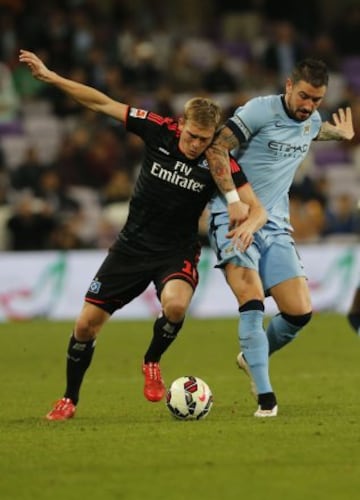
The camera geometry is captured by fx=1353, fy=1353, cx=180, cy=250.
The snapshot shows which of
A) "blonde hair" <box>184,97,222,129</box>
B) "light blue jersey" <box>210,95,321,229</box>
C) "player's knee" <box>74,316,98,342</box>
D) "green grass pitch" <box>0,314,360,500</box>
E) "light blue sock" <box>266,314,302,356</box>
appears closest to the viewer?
"green grass pitch" <box>0,314,360,500</box>

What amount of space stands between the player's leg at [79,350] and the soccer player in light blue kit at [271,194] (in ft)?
3.00

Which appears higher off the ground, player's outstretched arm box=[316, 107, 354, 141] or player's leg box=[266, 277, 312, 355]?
player's outstretched arm box=[316, 107, 354, 141]

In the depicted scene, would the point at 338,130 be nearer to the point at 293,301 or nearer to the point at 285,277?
the point at 285,277

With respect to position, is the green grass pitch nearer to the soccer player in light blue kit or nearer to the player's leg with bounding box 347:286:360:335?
the player's leg with bounding box 347:286:360:335

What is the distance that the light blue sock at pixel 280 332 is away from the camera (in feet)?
31.1

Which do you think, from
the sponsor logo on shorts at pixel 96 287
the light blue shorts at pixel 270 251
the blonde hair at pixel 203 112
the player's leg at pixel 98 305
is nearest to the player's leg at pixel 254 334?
the light blue shorts at pixel 270 251

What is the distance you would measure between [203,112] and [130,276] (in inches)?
49.9

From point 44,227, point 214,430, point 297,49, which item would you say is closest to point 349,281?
point 44,227

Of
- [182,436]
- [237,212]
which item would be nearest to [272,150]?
[237,212]

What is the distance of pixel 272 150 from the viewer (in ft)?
30.1

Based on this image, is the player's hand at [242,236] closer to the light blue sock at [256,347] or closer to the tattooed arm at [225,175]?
the tattooed arm at [225,175]

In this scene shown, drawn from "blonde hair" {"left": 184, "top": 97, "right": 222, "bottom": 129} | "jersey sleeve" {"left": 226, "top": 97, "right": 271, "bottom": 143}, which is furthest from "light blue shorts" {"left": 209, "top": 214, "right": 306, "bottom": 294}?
"blonde hair" {"left": 184, "top": 97, "right": 222, "bottom": 129}

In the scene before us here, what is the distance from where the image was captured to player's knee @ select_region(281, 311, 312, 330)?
926cm

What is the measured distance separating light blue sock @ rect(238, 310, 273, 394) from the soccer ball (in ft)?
1.21
